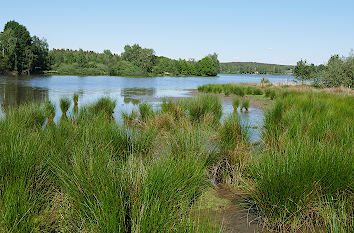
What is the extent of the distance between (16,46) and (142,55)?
133 ft

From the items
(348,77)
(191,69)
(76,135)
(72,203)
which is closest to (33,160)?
(72,203)

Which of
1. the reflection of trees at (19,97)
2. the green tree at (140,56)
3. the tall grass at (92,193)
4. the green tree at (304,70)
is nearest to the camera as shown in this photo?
the tall grass at (92,193)

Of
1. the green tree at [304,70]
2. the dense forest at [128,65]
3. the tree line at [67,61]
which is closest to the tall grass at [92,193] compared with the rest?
the green tree at [304,70]

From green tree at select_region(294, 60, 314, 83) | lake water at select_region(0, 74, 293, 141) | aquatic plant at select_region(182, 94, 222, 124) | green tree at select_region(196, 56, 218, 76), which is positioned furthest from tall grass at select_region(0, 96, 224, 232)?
green tree at select_region(196, 56, 218, 76)

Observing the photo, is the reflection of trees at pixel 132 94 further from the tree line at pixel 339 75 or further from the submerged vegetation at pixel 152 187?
the tree line at pixel 339 75

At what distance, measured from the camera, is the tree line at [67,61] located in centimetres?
5700

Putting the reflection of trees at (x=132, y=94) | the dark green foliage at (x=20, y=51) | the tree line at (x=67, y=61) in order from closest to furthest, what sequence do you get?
the reflection of trees at (x=132, y=94)
the dark green foliage at (x=20, y=51)
the tree line at (x=67, y=61)

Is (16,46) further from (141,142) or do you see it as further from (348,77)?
(141,142)

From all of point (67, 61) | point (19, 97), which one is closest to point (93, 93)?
point (19, 97)

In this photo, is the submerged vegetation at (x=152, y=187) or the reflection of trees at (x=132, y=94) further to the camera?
the reflection of trees at (x=132, y=94)

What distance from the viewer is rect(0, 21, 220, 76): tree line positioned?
57.0 m

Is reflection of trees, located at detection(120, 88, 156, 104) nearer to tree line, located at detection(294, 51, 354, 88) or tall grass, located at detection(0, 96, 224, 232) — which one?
tall grass, located at detection(0, 96, 224, 232)

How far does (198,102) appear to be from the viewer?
8.69 metres

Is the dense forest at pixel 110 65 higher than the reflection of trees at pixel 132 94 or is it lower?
higher
